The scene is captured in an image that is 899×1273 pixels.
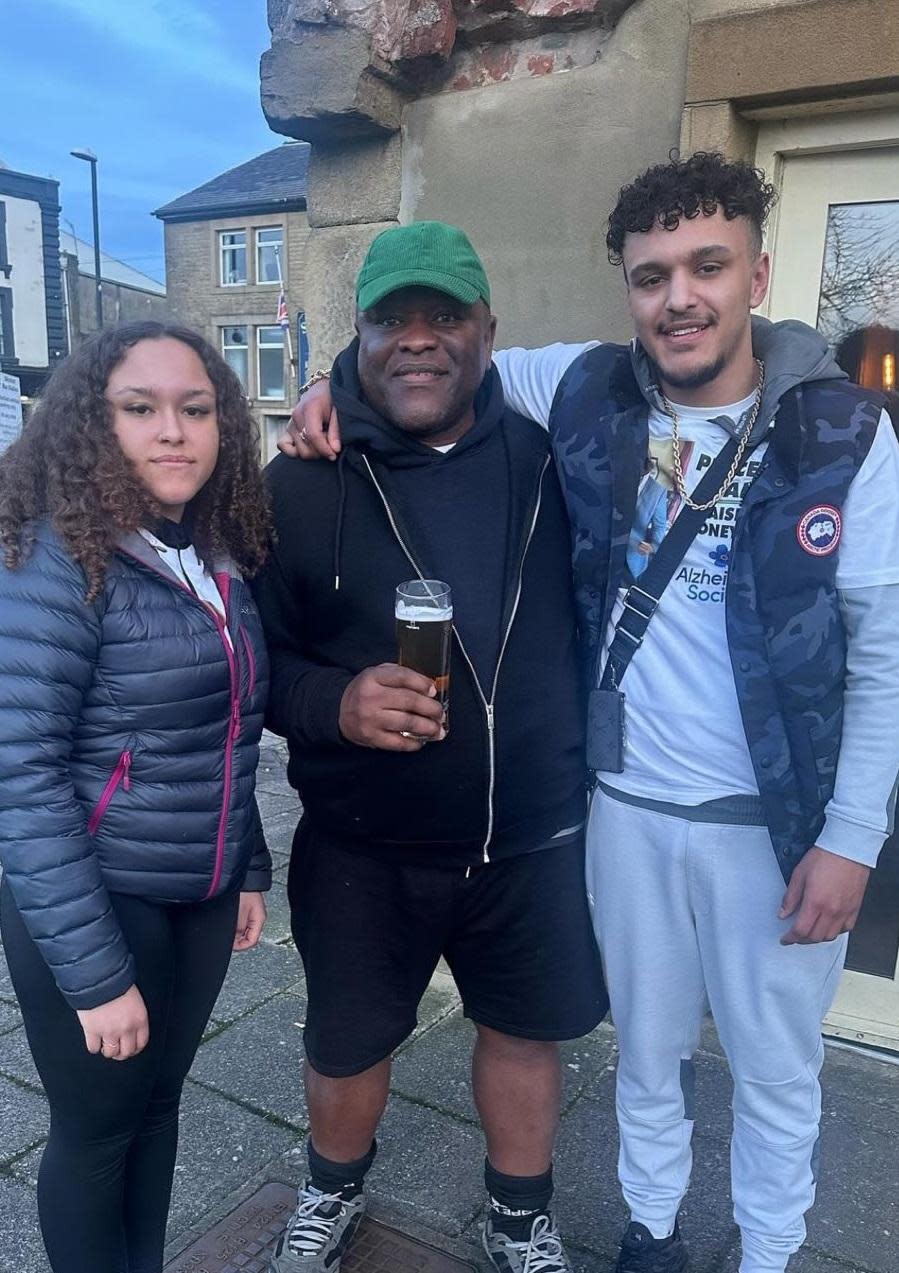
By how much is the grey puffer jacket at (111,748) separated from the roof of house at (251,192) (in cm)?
3329

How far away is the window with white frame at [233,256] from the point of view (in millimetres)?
34250

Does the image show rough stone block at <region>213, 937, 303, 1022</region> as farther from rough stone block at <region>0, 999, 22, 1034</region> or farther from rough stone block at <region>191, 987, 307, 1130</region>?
rough stone block at <region>0, 999, 22, 1034</region>

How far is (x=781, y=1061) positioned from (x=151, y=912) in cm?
128

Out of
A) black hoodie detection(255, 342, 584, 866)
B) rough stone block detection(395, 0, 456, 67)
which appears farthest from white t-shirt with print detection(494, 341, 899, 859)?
rough stone block detection(395, 0, 456, 67)

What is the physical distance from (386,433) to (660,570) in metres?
0.65

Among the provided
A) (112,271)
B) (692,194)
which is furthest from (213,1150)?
(112,271)

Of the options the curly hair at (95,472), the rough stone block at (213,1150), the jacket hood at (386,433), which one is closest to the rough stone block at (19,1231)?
the rough stone block at (213,1150)

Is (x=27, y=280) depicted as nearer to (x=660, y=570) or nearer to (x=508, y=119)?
(x=508, y=119)

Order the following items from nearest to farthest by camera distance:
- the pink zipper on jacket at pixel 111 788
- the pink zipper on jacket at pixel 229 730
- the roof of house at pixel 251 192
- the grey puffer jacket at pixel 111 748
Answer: the grey puffer jacket at pixel 111 748 → the pink zipper on jacket at pixel 111 788 → the pink zipper on jacket at pixel 229 730 → the roof of house at pixel 251 192

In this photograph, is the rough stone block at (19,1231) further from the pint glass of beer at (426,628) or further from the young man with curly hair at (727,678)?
the pint glass of beer at (426,628)

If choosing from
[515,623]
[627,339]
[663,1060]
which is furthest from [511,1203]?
[627,339]

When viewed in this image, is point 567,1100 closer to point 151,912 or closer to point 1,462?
point 151,912

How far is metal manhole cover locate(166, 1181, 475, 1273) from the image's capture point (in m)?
2.28

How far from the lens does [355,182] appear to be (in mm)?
3377
